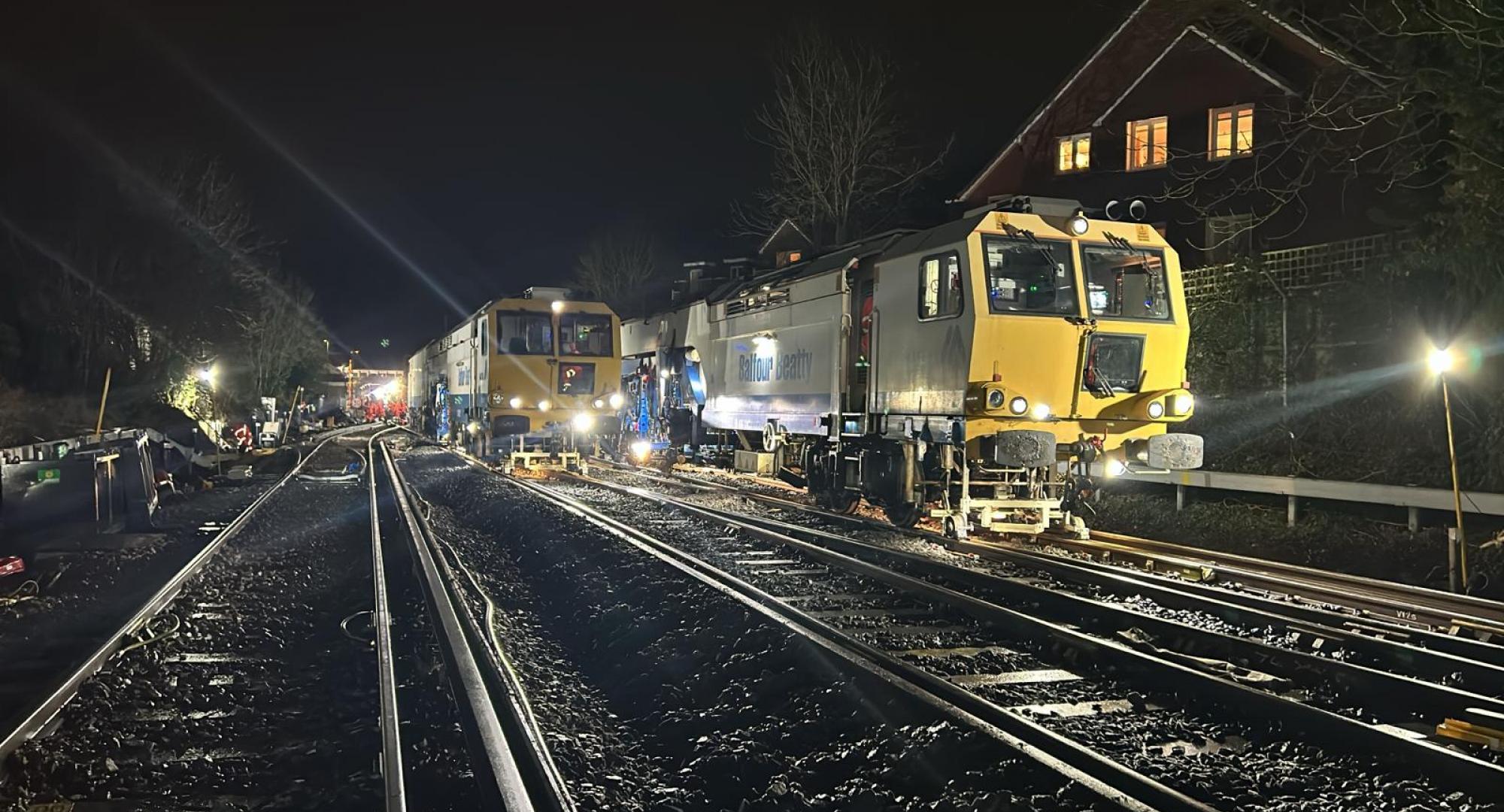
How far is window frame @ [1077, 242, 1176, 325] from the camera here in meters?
10.7

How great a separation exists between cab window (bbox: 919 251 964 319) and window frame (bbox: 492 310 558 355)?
47.8 feet

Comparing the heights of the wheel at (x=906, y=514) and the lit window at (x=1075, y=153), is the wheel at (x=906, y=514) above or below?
below

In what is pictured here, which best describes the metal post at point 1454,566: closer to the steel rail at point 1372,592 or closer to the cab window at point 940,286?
the steel rail at point 1372,592

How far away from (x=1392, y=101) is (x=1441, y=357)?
4426 mm

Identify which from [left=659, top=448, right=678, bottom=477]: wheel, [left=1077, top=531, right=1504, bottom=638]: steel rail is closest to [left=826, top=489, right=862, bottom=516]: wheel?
[left=1077, top=531, right=1504, bottom=638]: steel rail

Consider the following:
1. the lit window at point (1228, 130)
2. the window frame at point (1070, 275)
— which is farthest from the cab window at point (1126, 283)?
the lit window at point (1228, 130)

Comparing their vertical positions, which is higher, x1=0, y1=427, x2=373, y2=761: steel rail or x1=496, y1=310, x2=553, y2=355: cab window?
x1=496, y1=310, x2=553, y2=355: cab window

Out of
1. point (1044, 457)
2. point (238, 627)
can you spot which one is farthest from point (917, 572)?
point (238, 627)

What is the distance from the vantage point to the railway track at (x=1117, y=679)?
4.54 meters

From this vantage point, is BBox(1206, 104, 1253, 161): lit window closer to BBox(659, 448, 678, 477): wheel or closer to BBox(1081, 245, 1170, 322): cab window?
BBox(659, 448, 678, 477): wheel

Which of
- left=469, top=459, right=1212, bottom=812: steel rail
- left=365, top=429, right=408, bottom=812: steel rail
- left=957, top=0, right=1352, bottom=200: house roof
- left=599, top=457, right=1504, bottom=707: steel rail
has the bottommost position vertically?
left=365, top=429, right=408, bottom=812: steel rail

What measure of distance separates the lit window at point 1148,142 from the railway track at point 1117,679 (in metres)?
19.5

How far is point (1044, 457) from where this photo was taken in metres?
10.1

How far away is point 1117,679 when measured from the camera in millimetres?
6164
